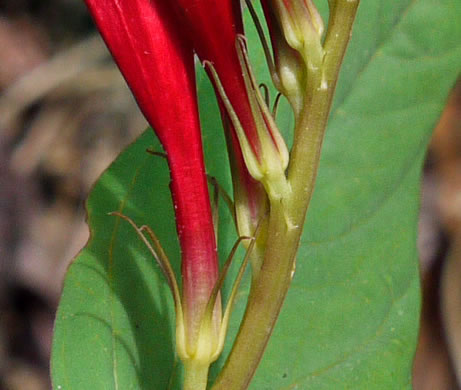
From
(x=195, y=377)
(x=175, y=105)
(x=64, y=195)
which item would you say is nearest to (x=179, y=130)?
(x=175, y=105)

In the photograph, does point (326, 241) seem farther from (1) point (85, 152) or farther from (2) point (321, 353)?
(1) point (85, 152)

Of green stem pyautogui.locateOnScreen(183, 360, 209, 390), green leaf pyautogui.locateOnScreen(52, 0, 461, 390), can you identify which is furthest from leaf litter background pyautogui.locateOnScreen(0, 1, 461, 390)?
green stem pyautogui.locateOnScreen(183, 360, 209, 390)

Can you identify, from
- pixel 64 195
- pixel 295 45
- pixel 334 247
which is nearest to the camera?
pixel 295 45

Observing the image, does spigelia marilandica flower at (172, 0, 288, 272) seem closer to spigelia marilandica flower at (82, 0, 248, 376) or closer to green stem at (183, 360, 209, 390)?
spigelia marilandica flower at (82, 0, 248, 376)

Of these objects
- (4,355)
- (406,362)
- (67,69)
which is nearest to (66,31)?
(67,69)

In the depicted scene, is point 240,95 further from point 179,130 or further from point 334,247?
point 334,247

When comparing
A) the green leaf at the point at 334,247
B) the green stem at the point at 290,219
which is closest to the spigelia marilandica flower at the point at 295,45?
the green stem at the point at 290,219
